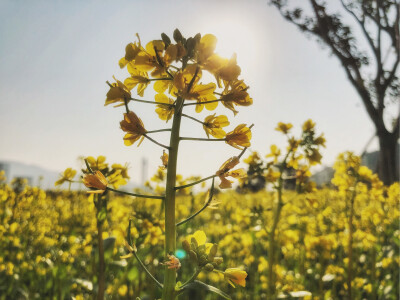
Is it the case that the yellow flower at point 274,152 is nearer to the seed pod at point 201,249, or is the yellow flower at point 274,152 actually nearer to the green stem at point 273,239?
the green stem at point 273,239

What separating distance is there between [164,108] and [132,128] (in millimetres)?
211

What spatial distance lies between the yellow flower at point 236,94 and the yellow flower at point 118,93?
1.08 feet

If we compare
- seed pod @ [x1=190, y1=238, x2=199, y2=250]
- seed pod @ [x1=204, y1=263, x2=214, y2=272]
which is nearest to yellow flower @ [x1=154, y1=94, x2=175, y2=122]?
seed pod @ [x1=190, y1=238, x2=199, y2=250]

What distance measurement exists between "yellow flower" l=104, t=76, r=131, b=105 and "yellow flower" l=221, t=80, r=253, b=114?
1.08ft

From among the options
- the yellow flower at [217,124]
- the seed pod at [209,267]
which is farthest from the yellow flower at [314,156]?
the seed pod at [209,267]

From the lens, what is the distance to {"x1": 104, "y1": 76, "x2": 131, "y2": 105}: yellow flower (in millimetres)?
1020

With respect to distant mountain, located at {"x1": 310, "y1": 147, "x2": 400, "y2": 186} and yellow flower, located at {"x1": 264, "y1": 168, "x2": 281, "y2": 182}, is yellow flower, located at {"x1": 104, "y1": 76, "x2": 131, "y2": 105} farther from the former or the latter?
distant mountain, located at {"x1": 310, "y1": 147, "x2": 400, "y2": 186}

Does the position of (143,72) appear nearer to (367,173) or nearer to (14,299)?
(367,173)

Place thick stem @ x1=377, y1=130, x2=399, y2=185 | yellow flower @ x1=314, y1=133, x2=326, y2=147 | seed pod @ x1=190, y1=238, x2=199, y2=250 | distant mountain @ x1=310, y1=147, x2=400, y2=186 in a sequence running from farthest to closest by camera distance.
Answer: thick stem @ x1=377, y1=130, x2=399, y2=185, distant mountain @ x1=310, y1=147, x2=400, y2=186, yellow flower @ x1=314, y1=133, x2=326, y2=147, seed pod @ x1=190, y1=238, x2=199, y2=250

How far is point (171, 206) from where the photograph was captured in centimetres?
98

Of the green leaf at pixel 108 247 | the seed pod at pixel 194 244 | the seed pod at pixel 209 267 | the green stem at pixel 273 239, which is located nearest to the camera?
the seed pod at pixel 209 267

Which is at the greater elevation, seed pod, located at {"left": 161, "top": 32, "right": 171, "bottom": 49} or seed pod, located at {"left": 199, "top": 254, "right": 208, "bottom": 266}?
seed pod, located at {"left": 161, "top": 32, "right": 171, "bottom": 49}

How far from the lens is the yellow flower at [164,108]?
116 cm

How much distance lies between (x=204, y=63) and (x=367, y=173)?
2.01 metres
